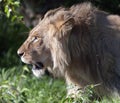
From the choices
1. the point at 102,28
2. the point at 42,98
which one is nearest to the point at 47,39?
the point at 102,28

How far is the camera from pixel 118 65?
592cm

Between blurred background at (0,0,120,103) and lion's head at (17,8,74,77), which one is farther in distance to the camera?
blurred background at (0,0,120,103)

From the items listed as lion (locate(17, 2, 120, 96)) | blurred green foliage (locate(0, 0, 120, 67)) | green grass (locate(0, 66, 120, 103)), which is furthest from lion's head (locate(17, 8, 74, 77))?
blurred green foliage (locate(0, 0, 120, 67))

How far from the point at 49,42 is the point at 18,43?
477 centimetres

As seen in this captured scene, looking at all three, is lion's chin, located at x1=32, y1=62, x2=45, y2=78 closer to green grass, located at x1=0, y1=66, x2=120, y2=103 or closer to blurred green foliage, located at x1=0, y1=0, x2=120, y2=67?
green grass, located at x1=0, y1=66, x2=120, y2=103

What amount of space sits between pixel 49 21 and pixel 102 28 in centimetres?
55

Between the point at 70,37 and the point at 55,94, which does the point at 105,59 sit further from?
the point at 55,94

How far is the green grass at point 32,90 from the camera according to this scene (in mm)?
6027

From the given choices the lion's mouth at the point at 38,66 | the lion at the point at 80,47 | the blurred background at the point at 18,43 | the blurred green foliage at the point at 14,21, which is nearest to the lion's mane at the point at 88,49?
A: the lion at the point at 80,47

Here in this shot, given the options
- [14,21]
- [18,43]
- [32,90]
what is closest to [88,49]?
[32,90]

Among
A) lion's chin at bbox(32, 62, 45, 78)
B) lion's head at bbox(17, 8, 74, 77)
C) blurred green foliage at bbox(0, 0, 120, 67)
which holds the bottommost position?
blurred green foliage at bbox(0, 0, 120, 67)

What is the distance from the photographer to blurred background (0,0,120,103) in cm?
643

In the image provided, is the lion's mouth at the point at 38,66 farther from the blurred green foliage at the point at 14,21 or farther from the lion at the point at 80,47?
the blurred green foliage at the point at 14,21

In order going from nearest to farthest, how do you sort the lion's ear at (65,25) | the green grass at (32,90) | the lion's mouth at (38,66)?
the lion's ear at (65,25) < the green grass at (32,90) < the lion's mouth at (38,66)
